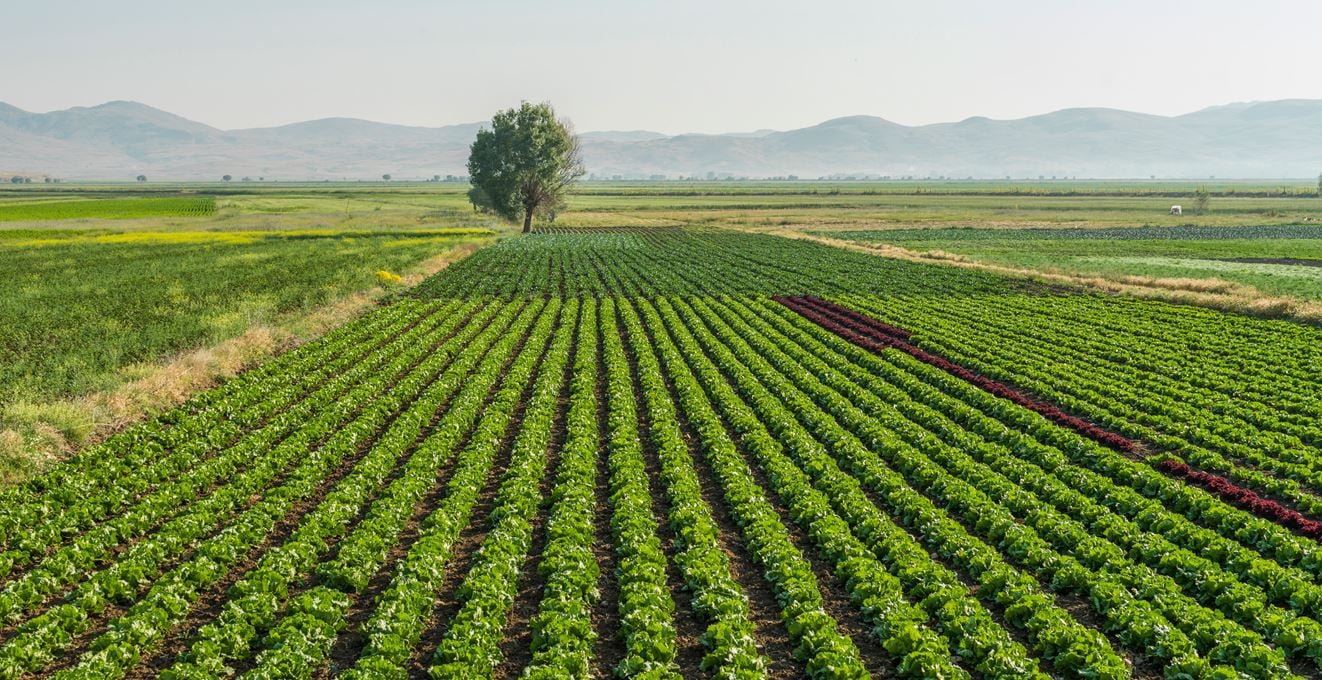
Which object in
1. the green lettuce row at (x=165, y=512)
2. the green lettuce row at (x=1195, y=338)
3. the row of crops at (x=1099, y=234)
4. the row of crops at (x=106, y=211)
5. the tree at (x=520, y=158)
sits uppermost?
the tree at (x=520, y=158)

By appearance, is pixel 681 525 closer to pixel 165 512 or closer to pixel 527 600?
pixel 527 600

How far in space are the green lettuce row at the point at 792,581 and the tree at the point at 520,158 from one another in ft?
260

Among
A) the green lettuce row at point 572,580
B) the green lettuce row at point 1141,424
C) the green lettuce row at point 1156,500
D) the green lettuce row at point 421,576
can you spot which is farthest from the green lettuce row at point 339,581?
the green lettuce row at point 1141,424

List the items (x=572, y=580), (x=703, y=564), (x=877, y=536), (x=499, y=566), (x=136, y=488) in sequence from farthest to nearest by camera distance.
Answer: (x=136, y=488) → (x=877, y=536) → (x=703, y=564) → (x=499, y=566) → (x=572, y=580)

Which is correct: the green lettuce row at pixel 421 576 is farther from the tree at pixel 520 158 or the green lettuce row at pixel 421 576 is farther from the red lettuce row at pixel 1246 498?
the tree at pixel 520 158

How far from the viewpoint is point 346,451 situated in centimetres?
1833

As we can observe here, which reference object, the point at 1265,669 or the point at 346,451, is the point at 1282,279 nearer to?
the point at 1265,669

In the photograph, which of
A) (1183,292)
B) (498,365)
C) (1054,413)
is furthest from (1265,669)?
(1183,292)

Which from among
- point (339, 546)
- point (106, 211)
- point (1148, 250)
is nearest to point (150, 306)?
point (339, 546)

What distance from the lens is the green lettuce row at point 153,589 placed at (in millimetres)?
9906

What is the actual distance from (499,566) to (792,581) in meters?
4.37

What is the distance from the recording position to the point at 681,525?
14.4 meters

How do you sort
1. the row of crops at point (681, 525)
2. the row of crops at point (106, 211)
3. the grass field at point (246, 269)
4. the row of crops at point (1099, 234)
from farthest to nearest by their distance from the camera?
the row of crops at point (106, 211) → the row of crops at point (1099, 234) → the grass field at point (246, 269) → the row of crops at point (681, 525)

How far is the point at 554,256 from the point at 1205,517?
56701mm
